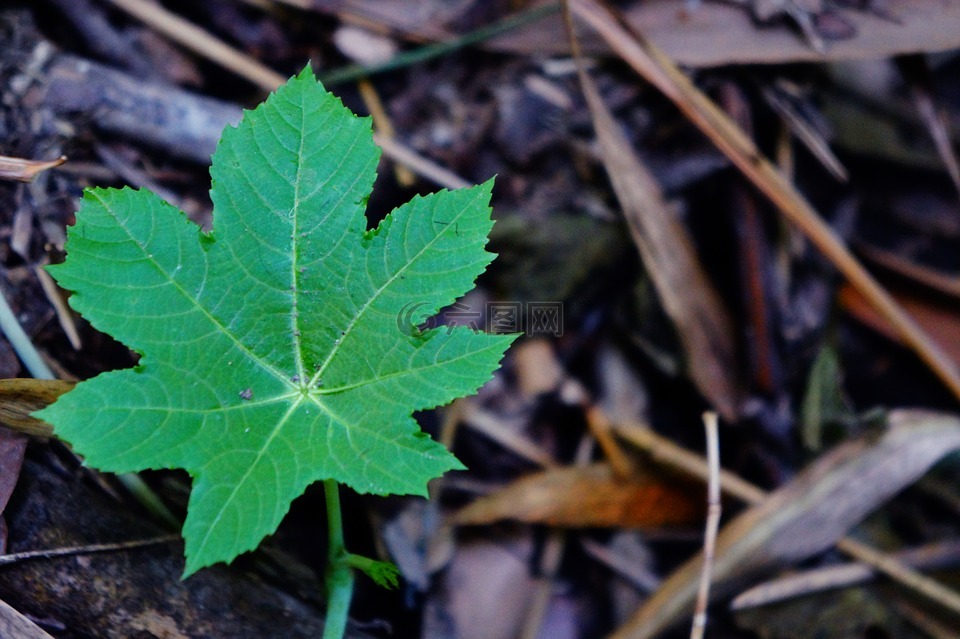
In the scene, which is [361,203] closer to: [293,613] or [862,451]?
[293,613]

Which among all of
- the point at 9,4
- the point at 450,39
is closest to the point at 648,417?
the point at 450,39

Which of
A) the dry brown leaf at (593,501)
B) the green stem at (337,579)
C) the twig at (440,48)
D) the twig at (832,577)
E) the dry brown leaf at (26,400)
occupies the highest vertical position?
the twig at (440,48)

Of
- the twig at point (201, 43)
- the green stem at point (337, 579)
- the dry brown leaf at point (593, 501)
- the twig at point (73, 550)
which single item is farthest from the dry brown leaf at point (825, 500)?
the twig at point (201, 43)

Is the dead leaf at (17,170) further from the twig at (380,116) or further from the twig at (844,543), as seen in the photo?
the twig at (844,543)

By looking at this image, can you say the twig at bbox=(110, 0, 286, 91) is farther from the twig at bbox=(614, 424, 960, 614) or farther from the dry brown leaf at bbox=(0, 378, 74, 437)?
the twig at bbox=(614, 424, 960, 614)

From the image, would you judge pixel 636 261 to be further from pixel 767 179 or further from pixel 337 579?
pixel 337 579

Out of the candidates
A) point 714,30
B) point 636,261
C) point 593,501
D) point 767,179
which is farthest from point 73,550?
point 714,30
